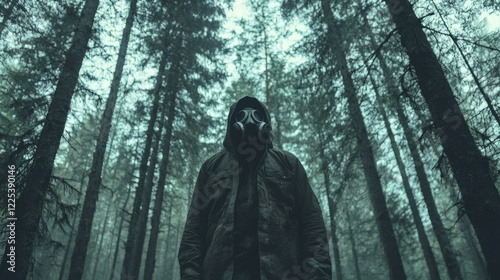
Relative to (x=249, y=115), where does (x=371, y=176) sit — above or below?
above

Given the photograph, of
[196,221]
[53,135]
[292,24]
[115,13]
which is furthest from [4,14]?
[196,221]

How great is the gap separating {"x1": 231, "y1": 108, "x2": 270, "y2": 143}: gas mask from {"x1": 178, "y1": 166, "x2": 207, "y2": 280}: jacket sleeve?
0.64 metres

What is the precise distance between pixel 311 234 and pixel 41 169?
6.19 meters

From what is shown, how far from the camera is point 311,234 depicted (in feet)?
7.98

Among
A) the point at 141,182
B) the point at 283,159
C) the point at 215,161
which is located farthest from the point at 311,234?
the point at 141,182

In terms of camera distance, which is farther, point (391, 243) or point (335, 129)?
point (335, 129)

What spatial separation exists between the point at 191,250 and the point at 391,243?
7.91m

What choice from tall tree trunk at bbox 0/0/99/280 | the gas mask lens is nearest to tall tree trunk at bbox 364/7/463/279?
the gas mask lens

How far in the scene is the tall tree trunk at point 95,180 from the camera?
9555mm

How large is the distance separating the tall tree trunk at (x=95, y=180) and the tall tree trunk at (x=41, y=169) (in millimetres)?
3298

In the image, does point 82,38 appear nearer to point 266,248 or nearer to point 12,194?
point 12,194

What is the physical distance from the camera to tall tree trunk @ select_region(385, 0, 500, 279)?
12.5 ft

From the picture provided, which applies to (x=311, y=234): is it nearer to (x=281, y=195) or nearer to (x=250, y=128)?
(x=281, y=195)

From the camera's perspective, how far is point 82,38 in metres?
7.83
